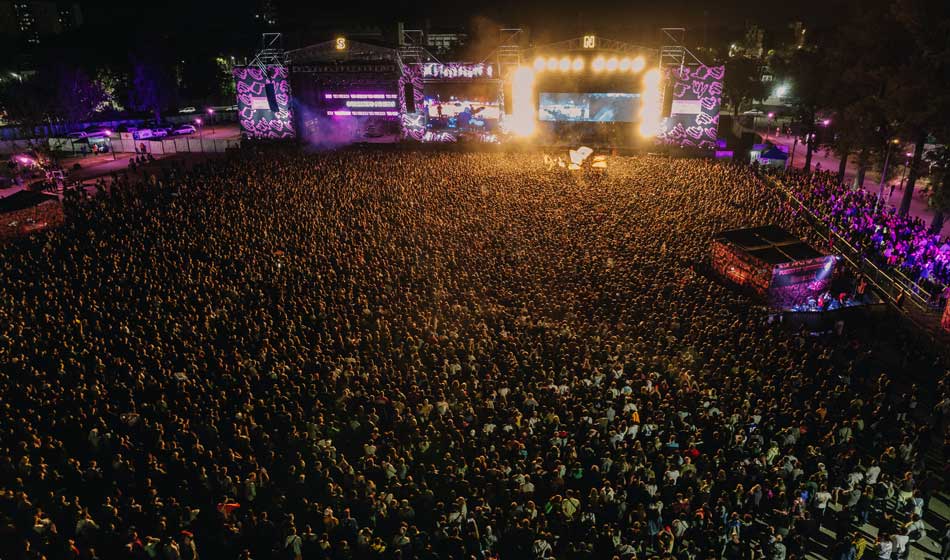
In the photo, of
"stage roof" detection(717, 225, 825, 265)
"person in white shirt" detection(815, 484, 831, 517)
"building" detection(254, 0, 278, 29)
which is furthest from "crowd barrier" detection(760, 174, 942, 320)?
"building" detection(254, 0, 278, 29)

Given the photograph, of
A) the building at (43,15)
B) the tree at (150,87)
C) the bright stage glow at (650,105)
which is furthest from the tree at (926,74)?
the building at (43,15)

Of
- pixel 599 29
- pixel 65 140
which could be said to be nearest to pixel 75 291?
pixel 65 140

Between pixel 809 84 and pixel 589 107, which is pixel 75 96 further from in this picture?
pixel 809 84

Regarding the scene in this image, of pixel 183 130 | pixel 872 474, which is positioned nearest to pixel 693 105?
pixel 872 474

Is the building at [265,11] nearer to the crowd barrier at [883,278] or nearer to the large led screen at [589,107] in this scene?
the large led screen at [589,107]

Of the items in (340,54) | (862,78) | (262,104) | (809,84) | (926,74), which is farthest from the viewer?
(262,104)

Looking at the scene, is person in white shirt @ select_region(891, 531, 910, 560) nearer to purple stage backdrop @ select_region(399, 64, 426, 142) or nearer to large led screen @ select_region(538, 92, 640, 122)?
large led screen @ select_region(538, 92, 640, 122)
